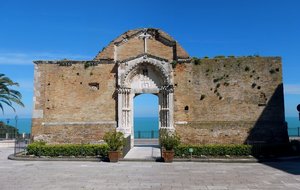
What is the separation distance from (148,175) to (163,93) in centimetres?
1061

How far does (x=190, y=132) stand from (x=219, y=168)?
7.47 meters

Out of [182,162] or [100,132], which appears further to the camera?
[100,132]

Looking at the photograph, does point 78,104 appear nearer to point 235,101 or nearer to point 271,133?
point 235,101

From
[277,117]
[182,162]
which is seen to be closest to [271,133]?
[277,117]

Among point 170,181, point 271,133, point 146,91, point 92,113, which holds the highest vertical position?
point 146,91

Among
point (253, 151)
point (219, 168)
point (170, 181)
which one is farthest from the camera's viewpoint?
point (253, 151)

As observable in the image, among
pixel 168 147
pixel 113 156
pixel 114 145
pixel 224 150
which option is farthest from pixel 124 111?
pixel 224 150

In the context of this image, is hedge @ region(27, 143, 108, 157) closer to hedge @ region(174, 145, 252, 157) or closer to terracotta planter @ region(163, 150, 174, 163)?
terracotta planter @ region(163, 150, 174, 163)

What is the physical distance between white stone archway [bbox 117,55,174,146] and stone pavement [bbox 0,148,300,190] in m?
6.40

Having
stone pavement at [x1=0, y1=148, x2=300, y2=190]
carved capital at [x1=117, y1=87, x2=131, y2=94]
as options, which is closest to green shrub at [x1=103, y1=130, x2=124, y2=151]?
stone pavement at [x1=0, y1=148, x2=300, y2=190]

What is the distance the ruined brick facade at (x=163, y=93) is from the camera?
21.7m

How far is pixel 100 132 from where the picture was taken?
22.5 metres

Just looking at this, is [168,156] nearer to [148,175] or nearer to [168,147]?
[168,147]

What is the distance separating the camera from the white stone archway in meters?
22.4
